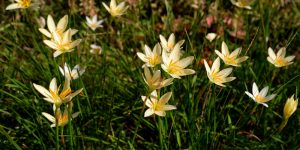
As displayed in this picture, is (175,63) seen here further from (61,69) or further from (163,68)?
(61,69)

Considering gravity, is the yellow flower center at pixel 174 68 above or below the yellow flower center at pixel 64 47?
below

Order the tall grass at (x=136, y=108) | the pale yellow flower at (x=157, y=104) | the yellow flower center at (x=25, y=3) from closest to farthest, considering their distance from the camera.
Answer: the pale yellow flower at (x=157, y=104), the tall grass at (x=136, y=108), the yellow flower center at (x=25, y=3)

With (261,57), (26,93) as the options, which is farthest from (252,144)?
(26,93)

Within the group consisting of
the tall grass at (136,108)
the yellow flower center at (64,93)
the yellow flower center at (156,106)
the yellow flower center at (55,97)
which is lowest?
the tall grass at (136,108)

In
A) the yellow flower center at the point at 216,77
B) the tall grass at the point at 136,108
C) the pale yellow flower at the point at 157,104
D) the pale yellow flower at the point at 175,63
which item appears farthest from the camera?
the tall grass at the point at 136,108

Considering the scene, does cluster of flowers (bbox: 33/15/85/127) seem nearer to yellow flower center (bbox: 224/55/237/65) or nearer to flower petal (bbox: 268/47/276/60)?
yellow flower center (bbox: 224/55/237/65)

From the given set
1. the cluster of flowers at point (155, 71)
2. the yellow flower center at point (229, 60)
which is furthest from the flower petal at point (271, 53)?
the yellow flower center at point (229, 60)

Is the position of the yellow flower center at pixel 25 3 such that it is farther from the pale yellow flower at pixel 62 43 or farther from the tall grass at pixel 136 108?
the pale yellow flower at pixel 62 43

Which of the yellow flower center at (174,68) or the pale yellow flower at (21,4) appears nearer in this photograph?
the yellow flower center at (174,68)

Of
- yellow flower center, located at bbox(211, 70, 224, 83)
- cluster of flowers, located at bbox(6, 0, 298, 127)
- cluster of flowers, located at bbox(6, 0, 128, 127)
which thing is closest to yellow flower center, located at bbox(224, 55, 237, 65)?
cluster of flowers, located at bbox(6, 0, 298, 127)

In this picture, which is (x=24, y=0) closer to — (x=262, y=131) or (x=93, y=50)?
(x=93, y=50)

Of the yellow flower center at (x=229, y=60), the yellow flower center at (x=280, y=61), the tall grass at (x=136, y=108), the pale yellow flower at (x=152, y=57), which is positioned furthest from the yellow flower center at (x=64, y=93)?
the yellow flower center at (x=280, y=61)
